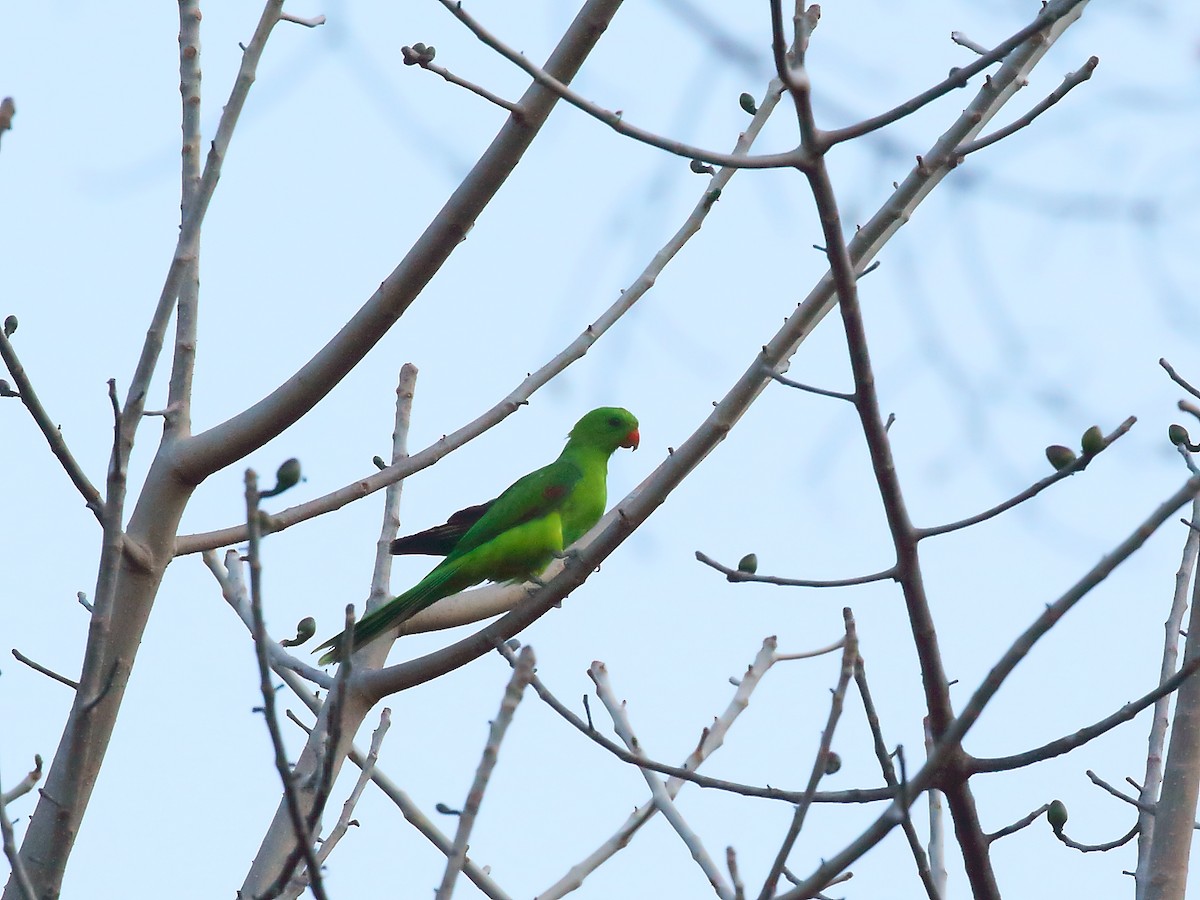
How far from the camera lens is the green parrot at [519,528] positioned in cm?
510

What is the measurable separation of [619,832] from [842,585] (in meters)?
1.38

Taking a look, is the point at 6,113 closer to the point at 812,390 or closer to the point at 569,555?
the point at 812,390

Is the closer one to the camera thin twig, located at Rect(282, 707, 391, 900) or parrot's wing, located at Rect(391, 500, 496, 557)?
thin twig, located at Rect(282, 707, 391, 900)

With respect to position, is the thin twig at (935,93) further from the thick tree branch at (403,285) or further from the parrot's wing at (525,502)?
the parrot's wing at (525,502)

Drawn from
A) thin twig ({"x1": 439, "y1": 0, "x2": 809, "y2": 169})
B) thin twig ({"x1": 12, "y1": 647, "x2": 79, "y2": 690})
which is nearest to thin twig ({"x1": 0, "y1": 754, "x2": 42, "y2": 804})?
thin twig ({"x1": 12, "y1": 647, "x2": 79, "y2": 690})

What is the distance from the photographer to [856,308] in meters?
2.39

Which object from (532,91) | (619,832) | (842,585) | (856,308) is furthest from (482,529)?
(856,308)

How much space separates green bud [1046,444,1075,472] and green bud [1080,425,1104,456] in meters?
0.04

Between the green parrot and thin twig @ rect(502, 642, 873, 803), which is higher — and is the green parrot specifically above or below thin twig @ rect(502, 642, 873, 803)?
above

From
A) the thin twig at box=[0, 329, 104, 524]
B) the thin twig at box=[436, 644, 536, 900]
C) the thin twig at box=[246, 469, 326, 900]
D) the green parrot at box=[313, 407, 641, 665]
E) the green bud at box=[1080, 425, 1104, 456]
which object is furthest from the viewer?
the green parrot at box=[313, 407, 641, 665]

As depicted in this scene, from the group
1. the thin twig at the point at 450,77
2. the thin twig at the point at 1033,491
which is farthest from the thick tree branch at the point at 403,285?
the thin twig at the point at 1033,491

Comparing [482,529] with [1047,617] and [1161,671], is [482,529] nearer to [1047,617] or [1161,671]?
[1161,671]

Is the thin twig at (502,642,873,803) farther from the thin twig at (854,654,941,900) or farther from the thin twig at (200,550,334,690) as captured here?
the thin twig at (200,550,334,690)

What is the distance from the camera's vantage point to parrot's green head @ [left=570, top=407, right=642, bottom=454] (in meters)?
6.89
